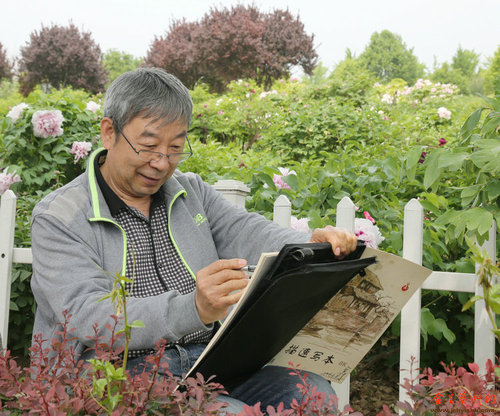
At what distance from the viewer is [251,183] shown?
8.77ft

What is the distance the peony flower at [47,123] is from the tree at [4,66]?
82.3ft

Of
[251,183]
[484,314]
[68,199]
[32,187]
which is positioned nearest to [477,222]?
[484,314]

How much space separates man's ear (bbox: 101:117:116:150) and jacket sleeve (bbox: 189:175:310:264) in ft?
1.28

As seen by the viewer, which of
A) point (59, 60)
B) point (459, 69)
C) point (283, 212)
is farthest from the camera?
point (459, 69)

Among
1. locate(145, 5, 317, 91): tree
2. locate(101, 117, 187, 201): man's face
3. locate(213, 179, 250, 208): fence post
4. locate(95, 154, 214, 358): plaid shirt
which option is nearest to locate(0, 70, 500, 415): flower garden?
locate(213, 179, 250, 208): fence post

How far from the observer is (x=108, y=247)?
157 cm

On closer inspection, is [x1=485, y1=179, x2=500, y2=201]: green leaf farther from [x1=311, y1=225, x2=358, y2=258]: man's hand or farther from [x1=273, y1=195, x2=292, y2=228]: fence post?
[x1=273, y1=195, x2=292, y2=228]: fence post

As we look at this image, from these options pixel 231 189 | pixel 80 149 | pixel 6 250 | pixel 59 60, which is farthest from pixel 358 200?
pixel 59 60

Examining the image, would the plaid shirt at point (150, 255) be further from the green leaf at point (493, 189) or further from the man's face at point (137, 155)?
the green leaf at point (493, 189)

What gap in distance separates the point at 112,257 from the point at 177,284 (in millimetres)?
219

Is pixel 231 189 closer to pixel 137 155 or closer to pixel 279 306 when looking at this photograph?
pixel 137 155

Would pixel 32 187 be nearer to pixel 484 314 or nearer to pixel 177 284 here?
pixel 177 284

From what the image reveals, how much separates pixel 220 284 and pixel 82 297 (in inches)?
16.3

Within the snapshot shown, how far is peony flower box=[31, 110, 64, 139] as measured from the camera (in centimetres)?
327
